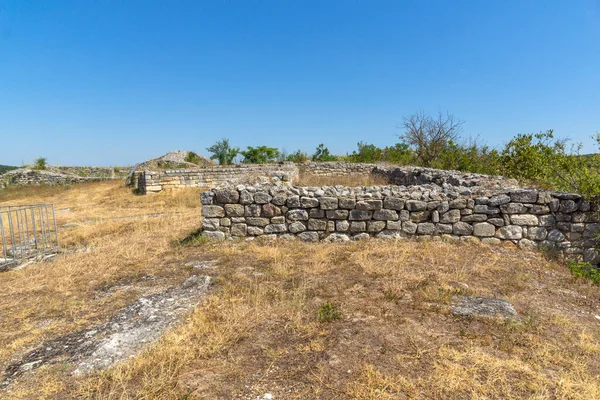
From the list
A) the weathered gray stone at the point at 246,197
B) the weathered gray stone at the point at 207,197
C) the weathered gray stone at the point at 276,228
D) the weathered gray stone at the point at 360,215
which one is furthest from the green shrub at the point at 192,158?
the weathered gray stone at the point at 360,215

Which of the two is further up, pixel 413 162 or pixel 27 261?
pixel 413 162

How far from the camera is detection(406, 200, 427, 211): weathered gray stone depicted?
6.36m

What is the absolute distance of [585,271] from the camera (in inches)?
202

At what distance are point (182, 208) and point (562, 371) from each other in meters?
11.9

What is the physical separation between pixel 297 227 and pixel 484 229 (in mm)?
3798

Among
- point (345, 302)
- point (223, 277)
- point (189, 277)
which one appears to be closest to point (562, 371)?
point (345, 302)

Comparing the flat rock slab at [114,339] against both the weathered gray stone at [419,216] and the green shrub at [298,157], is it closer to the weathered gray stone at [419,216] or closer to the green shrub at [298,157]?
the weathered gray stone at [419,216]

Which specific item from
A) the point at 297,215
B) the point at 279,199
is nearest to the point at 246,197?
the point at 279,199

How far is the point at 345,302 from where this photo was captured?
4156mm

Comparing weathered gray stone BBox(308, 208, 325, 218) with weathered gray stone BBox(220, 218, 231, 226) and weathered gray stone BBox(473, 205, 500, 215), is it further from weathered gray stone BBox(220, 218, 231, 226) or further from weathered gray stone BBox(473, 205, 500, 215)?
weathered gray stone BBox(473, 205, 500, 215)

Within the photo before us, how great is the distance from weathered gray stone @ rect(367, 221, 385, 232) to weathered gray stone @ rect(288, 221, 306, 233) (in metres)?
1.38

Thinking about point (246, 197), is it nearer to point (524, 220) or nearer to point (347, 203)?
point (347, 203)

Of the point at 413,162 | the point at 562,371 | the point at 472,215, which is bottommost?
the point at 562,371

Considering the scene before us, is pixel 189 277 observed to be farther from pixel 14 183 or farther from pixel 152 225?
pixel 14 183
